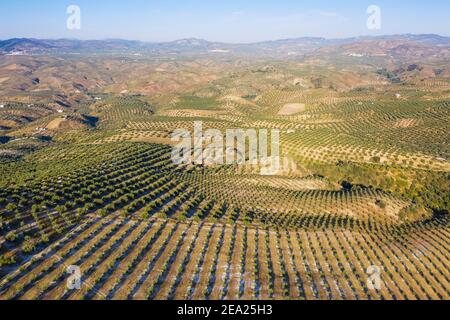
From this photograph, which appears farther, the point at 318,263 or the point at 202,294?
the point at 318,263

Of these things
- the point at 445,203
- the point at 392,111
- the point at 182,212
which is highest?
the point at 392,111

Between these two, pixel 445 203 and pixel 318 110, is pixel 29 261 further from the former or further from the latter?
pixel 318 110

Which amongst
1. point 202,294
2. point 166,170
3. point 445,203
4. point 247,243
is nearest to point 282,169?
point 166,170

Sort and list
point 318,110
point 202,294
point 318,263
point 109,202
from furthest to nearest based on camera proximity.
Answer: point 318,110
point 109,202
point 318,263
point 202,294

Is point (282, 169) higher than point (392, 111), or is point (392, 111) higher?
point (392, 111)

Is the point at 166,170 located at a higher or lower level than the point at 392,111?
lower

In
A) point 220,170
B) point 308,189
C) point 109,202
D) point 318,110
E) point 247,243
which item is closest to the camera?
point 247,243

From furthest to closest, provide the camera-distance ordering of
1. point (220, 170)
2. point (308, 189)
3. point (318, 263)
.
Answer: point (220, 170), point (308, 189), point (318, 263)

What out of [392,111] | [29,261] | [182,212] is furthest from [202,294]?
[392,111]

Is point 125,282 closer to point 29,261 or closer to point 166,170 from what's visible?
point 29,261
